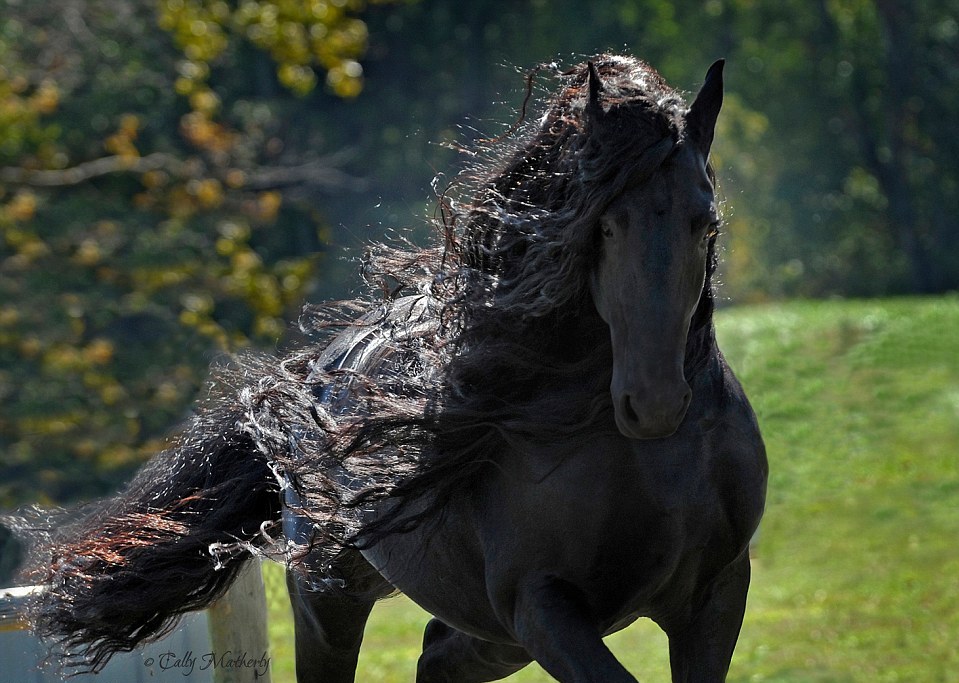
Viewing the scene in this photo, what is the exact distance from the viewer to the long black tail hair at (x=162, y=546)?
406 cm

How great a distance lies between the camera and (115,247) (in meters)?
12.1

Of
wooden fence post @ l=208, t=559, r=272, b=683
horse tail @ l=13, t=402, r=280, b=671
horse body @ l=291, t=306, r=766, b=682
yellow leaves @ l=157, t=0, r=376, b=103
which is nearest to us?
horse body @ l=291, t=306, r=766, b=682

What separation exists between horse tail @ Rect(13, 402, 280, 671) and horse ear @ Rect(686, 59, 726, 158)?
5.90ft

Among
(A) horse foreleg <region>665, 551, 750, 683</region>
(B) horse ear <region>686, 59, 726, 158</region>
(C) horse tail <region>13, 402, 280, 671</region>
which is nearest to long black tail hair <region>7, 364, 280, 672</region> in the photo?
(C) horse tail <region>13, 402, 280, 671</region>

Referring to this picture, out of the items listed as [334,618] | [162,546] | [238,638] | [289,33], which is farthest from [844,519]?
[162,546]

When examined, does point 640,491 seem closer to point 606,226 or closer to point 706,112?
point 606,226

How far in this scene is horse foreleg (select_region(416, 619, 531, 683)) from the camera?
4054 millimetres

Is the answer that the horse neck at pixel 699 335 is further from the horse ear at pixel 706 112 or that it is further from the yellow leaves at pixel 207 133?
the yellow leaves at pixel 207 133

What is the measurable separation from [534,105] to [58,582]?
2101 millimetres

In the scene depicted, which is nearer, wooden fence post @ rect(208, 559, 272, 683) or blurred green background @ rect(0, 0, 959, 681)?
wooden fence post @ rect(208, 559, 272, 683)

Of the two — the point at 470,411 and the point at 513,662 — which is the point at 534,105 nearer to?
the point at 470,411

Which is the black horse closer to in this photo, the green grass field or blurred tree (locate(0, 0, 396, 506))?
the green grass field

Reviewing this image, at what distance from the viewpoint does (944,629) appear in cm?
826

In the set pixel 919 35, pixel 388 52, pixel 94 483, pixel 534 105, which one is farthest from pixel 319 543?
pixel 919 35
